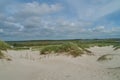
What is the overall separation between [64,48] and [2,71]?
1277 cm

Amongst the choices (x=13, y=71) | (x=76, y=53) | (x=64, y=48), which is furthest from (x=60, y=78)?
(x=64, y=48)

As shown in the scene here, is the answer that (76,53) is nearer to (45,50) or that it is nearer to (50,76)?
(45,50)

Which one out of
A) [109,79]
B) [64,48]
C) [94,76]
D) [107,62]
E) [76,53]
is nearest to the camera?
[109,79]

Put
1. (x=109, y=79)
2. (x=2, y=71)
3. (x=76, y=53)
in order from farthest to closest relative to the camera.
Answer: (x=76, y=53), (x=2, y=71), (x=109, y=79)

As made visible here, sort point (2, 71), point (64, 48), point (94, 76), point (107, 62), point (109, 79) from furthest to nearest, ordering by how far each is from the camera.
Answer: point (64, 48)
point (107, 62)
point (2, 71)
point (94, 76)
point (109, 79)

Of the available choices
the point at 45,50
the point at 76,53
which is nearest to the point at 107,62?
the point at 76,53

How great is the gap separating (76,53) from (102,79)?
40.5 ft

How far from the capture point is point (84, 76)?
9.96m

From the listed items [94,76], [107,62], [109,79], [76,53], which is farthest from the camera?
[76,53]

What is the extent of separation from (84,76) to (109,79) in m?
1.29

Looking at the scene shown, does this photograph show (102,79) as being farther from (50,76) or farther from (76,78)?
(50,76)

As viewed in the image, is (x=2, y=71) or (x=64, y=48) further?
(x=64, y=48)

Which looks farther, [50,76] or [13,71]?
[13,71]

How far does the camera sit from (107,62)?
16.5m
